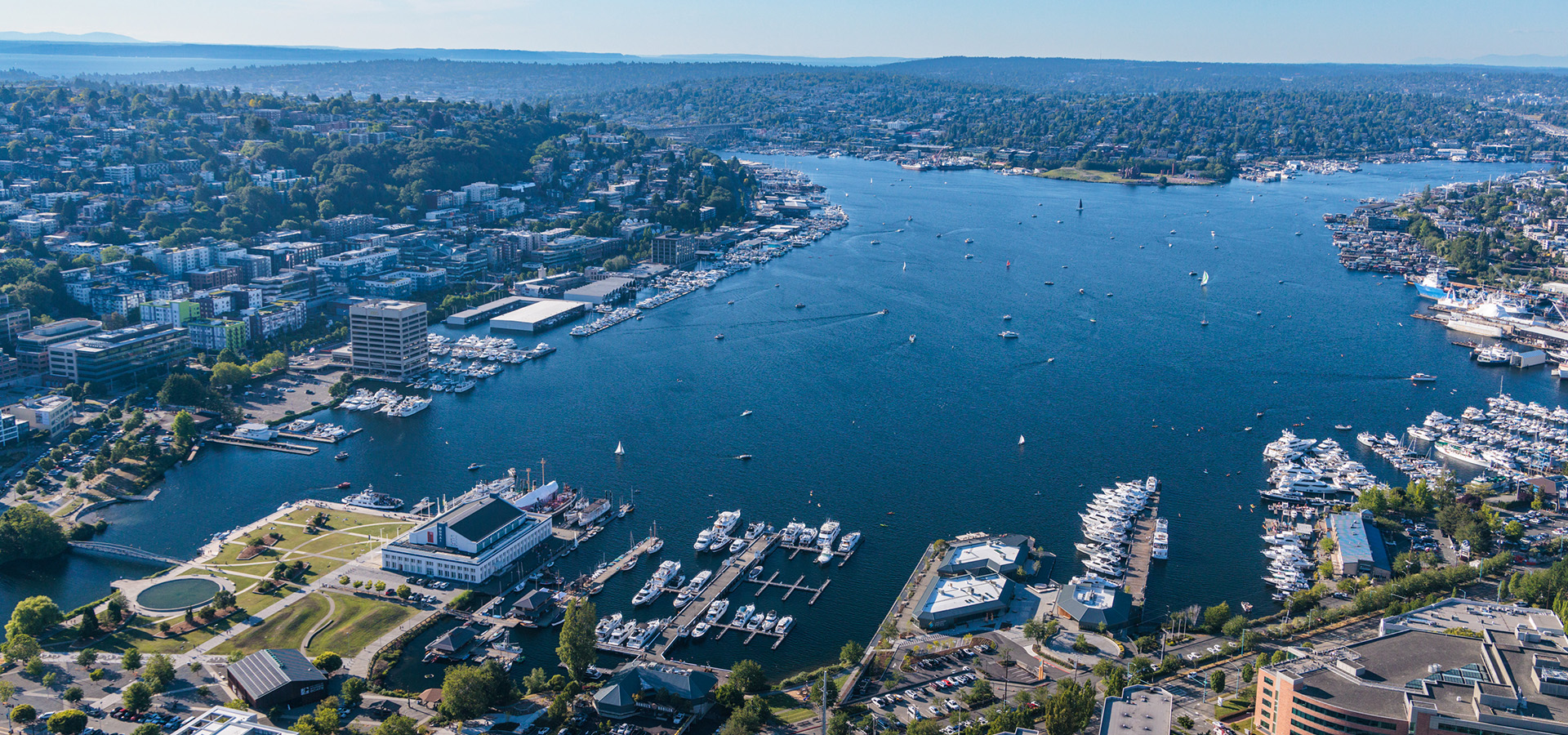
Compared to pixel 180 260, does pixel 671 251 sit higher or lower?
lower

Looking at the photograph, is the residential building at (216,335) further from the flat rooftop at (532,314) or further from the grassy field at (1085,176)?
the grassy field at (1085,176)

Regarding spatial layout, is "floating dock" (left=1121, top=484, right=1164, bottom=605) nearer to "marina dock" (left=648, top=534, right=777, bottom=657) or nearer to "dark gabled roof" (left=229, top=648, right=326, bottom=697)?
"marina dock" (left=648, top=534, right=777, bottom=657)

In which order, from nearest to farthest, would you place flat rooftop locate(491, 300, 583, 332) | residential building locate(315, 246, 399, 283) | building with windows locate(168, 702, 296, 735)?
building with windows locate(168, 702, 296, 735) < flat rooftop locate(491, 300, 583, 332) < residential building locate(315, 246, 399, 283)

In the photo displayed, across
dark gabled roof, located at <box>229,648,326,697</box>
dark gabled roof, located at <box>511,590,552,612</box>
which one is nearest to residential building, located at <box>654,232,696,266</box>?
dark gabled roof, located at <box>511,590,552,612</box>

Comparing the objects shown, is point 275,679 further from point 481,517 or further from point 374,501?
point 374,501

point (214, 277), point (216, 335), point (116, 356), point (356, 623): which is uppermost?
point (214, 277)

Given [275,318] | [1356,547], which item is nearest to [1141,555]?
[1356,547]
